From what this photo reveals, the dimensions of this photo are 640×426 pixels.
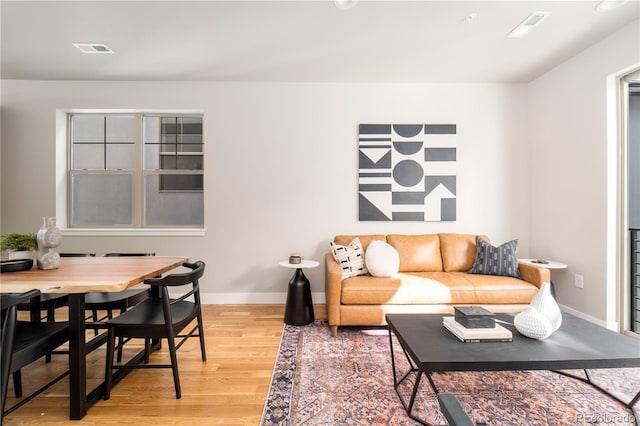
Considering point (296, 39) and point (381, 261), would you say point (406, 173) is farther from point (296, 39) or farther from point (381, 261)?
point (296, 39)

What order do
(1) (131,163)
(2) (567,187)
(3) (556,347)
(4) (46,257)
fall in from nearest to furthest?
1. (3) (556,347)
2. (4) (46,257)
3. (2) (567,187)
4. (1) (131,163)

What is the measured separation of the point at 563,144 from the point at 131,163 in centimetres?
521

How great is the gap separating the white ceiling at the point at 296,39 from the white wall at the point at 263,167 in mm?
198

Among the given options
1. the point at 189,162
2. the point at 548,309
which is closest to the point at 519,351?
the point at 548,309

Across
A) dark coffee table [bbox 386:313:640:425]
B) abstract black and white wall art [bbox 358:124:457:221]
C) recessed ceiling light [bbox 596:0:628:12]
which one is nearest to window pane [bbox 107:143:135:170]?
abstract black and white wall art [bbox 358:124:457:221]

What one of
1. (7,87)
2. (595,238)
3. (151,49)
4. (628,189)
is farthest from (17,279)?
(628,189)

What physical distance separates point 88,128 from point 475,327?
494 centimetres

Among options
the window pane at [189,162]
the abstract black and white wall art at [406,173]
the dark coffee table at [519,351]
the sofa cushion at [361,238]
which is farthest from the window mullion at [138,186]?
the dark coffee table at [519,351]

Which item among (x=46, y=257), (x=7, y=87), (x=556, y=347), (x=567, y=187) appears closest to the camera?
(x=556, y=347)

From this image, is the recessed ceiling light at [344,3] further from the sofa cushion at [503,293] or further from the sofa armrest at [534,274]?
the sofa armrest at [534,274]

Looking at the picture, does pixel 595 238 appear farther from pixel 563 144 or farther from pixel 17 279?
pixel 17 279

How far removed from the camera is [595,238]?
2.90 metres

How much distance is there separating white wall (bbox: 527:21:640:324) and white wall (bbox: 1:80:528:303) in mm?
640

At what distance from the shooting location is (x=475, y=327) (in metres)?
1.66
